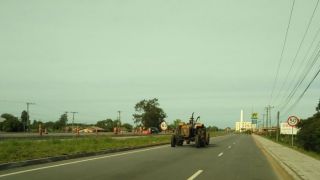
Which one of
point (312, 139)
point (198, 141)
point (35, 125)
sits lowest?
point (35, 125)

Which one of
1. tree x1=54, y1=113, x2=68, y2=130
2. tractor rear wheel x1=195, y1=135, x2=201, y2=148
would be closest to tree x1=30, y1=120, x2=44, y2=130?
tree x1=54, y1=113, x2=68, y2=130

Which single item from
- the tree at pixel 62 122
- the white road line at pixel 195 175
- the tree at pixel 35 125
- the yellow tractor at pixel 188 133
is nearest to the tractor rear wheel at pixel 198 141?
the yellow tractor at pixel 188 133

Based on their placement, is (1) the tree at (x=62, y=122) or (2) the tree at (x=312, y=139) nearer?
(2) the tree at (x=312, y=139)

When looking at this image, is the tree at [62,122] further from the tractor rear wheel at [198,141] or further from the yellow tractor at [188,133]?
the tractor rear wheel at [198,141]

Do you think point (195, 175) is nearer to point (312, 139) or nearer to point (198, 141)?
point (198, 141)

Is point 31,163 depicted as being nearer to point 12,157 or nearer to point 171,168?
point 12,157

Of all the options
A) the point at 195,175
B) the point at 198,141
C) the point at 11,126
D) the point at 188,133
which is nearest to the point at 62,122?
the point at 11,126

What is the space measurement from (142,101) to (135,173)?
11913 cm

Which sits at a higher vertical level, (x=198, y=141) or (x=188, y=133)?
(x=188, y=133)

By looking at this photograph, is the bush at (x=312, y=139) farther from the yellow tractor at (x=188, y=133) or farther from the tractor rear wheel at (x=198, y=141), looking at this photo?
the tractor rear wheel at (x=198, y=141)

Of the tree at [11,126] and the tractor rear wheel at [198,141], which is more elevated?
the tractor rear wheel at [198,141]

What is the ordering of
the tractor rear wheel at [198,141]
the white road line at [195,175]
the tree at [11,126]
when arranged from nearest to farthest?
the white road line at [195,175], the tractor rear wheel at [198,141], the tree at [11,126]

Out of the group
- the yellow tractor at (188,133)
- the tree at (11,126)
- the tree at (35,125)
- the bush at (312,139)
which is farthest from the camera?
the tree at (35,125)

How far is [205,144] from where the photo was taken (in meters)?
37.6
